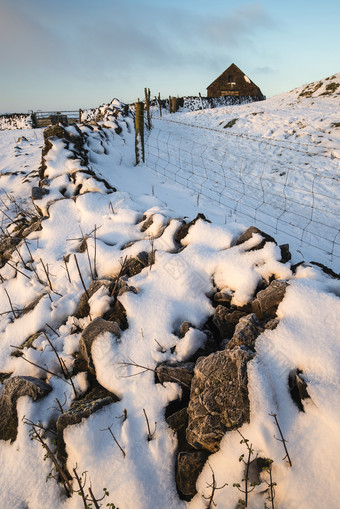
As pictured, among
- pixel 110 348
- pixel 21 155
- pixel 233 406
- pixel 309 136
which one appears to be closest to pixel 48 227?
pixel 110 348

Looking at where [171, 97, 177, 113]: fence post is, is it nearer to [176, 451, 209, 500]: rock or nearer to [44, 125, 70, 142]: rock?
[44, 125, 70, 142]: rock

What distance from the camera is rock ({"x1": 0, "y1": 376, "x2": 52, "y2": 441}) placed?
6.29 feet

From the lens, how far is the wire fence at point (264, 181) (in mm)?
5148

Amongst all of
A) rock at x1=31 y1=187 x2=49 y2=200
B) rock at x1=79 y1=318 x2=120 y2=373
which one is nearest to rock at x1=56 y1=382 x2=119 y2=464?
rock at x1=79 y1=318 x2=120 y2=373

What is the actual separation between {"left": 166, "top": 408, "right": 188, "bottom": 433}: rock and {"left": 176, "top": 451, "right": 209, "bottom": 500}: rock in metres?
0.15

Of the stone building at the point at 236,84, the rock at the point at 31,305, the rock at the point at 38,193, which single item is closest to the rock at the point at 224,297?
the rock at the point at 31,305

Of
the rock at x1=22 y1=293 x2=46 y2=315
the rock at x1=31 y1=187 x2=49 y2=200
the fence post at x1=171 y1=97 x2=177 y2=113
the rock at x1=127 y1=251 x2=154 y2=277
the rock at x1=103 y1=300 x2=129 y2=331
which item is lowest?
the rock at x1=22 y1=293 x2=46 y2=315

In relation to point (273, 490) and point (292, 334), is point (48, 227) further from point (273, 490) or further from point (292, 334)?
point (273, 490)

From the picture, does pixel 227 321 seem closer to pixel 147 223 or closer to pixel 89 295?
pixel 89 295

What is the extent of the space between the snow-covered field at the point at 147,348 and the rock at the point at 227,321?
12cm

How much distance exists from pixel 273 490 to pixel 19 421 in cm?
164

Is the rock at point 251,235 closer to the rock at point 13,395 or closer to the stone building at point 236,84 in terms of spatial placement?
the rock at point 13,395

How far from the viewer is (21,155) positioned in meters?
9.05

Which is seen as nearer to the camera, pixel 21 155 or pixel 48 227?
pixel 48 227
